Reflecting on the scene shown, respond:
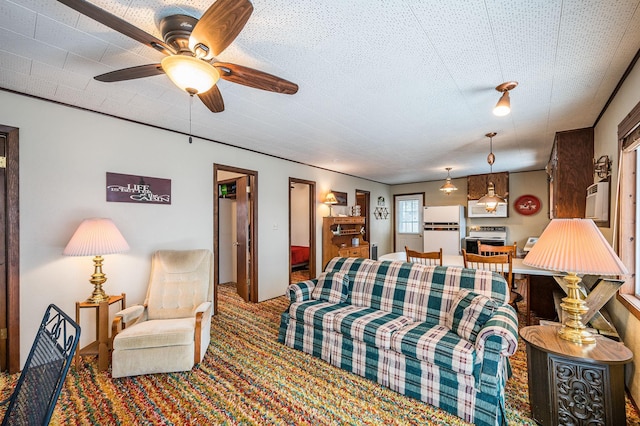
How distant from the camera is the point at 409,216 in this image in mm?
8078

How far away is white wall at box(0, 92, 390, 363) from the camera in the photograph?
2500mm

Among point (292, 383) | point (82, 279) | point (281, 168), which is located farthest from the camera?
point (281, 168)


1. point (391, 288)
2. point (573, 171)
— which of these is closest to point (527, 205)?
point (573, 171)

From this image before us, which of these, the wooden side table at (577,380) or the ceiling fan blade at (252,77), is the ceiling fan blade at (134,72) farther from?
the wooden side table at (577,380)

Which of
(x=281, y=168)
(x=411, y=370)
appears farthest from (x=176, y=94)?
(x=411, y=370)

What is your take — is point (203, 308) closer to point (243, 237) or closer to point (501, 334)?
point (243, 237)

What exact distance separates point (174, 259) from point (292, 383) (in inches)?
69.6

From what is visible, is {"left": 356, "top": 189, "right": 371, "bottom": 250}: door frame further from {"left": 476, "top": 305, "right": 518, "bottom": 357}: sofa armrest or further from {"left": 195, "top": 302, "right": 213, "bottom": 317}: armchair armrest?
{"left": 476, "top": 305, "right": 518, "bottom": 357}: sofa armrest

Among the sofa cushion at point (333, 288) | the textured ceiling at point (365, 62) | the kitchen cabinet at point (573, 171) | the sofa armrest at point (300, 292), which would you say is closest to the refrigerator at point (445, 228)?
the kitchen cabinet at point (573, 171)

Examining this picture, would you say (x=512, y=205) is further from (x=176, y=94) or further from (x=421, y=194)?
(x=176, y=94)

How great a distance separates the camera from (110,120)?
297cm

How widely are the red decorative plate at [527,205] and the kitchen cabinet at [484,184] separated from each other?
34cm

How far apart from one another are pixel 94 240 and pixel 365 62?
8.49ft

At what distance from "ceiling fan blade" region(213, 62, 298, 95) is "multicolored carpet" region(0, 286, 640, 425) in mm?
2170
